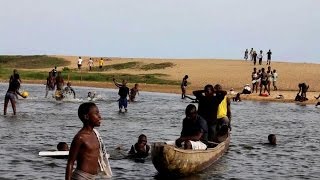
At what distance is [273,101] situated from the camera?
153 feet

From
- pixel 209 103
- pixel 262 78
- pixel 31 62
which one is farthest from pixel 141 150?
pixel 31 62

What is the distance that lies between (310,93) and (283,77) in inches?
503

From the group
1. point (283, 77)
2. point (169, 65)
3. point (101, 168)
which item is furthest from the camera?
point (169, 65)

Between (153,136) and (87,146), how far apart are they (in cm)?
1530

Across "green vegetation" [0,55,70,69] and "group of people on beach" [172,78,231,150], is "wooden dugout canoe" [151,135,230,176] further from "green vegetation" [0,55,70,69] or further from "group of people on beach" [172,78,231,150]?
"green vegetation" [0,55,70,69]

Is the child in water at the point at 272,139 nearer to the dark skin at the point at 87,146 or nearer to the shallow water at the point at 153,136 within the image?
the shallow water at the point at 153,136

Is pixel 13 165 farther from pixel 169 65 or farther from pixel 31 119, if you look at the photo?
pixel 169 65

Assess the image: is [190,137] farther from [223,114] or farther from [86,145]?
[86,145]

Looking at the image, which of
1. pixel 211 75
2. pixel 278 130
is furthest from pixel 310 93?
pixel 278 130

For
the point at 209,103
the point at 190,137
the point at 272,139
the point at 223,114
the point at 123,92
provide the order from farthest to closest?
the point at 123,92
the point at 272,139
the point at 223,114
the point at 209,103
the point at 190,137

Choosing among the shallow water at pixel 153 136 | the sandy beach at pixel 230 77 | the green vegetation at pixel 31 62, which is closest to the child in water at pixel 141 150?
the shallow water at pixel 153 136

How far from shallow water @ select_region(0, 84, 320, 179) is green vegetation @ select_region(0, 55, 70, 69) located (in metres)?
55.6

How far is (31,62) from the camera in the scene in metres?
98.4

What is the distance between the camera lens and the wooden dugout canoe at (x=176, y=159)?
13719 mm
